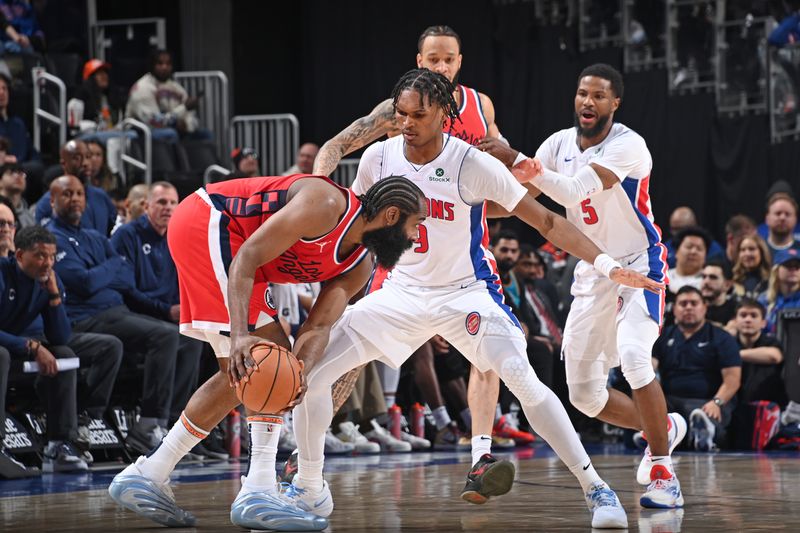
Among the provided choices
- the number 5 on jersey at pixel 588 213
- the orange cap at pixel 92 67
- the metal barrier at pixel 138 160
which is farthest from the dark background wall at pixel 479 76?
the number 5 on jersey at pixel 588 213

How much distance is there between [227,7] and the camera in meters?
15.9

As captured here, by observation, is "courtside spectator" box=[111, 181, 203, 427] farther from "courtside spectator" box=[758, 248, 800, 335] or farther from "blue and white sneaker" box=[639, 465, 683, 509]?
"courtside spectator" box=[758, 248, 800, 335]

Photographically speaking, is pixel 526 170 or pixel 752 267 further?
pixel 752 267

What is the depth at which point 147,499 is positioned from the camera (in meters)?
4.59

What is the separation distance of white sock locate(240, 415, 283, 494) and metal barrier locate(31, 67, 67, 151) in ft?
23.9

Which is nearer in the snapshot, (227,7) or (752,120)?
(752,120)

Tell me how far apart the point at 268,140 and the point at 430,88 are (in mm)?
10050

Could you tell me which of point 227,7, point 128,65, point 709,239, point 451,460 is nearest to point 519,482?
point 451,460

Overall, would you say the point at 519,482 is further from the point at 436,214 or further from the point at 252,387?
the point at 252,387

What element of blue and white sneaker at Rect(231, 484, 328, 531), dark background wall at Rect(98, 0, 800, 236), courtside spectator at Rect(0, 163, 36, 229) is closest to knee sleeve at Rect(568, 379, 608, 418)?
blue and white sneaker at Rect(231, 484, 328, 531)

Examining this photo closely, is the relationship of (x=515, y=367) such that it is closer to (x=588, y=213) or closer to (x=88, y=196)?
(x=588, y=213)

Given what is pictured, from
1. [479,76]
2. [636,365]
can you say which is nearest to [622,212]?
[636,365]

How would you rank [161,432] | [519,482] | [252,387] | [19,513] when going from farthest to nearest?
[161,432], [519,482], [19,513], [252,387]

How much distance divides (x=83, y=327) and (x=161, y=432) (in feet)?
2.96
